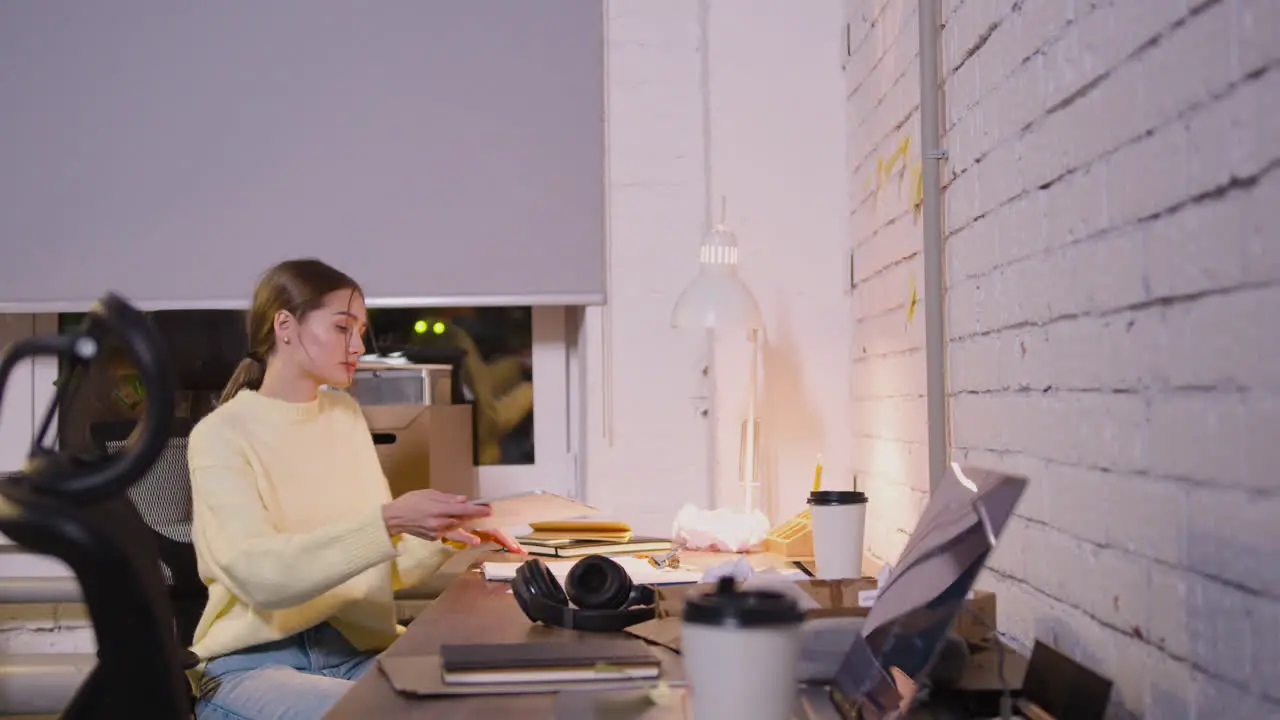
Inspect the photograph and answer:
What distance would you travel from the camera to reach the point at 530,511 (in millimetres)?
2549

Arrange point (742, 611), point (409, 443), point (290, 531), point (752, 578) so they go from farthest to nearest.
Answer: point (409, 443), point (290, 531), point (752, 578), point (742, 611)

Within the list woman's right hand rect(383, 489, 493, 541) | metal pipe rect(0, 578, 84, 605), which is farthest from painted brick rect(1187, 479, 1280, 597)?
metal pipe rect(0, 578, 84, 605)

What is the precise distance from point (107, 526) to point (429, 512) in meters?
0.75

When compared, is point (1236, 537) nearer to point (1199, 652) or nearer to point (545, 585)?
point (1199, 652)

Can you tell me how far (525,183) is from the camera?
3082 millimetres

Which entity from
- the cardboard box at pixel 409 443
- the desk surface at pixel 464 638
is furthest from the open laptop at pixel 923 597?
the cardboard box at pixel 409 443

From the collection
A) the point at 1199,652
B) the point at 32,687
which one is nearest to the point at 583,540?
the point at 1199,652

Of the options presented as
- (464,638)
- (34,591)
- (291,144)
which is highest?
(291,144)

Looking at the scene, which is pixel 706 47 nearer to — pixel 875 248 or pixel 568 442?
pixel 875 248

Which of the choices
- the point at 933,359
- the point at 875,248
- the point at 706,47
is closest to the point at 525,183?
the point at 706,47

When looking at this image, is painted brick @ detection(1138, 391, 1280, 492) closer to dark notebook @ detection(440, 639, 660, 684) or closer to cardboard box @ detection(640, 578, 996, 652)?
cardboard box @ detection(640, 578, 996, 652)

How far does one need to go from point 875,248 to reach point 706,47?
76cm

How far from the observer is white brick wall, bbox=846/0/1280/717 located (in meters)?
0.93

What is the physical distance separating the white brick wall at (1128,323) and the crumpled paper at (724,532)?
1.73 ft
